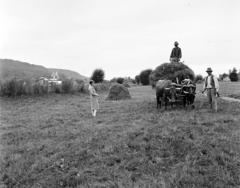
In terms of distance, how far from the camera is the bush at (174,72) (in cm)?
929

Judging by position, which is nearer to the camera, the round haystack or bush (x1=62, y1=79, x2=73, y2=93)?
the round haystack

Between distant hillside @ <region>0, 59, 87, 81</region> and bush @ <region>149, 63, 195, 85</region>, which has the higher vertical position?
distant hillside @ <region>0, 59, 87, 81</region>

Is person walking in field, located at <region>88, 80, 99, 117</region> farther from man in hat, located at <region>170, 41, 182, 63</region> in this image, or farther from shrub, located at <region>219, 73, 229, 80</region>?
shrub, located at <region>219, 73, 229, 80</region>

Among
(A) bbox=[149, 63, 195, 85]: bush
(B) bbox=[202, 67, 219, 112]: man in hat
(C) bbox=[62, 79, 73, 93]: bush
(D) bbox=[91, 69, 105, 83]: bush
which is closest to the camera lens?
(B) bbox=[202, 67, 219, 112]: man in hat

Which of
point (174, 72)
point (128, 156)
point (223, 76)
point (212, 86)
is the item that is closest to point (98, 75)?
point (174, 72)

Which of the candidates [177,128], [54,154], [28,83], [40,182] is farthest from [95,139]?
[28,83]

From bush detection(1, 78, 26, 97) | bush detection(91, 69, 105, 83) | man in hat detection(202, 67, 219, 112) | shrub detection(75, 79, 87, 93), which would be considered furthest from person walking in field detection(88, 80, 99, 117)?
bush detection(91, 69, 105, 83)

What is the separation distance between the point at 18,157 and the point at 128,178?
2503 mm

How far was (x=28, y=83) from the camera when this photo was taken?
15.0 metres

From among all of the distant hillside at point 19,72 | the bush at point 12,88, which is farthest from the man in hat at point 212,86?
the bush at point 12,88

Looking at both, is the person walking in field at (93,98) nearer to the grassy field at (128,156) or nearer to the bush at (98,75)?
the grassy field at (128,156)

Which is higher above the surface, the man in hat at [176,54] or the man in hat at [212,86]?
the man in hat at [176,54]

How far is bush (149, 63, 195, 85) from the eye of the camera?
9289mm

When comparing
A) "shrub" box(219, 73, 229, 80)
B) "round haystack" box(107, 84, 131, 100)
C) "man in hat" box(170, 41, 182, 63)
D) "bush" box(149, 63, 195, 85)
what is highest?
"shrub" box(219, 73, 229, 80)
